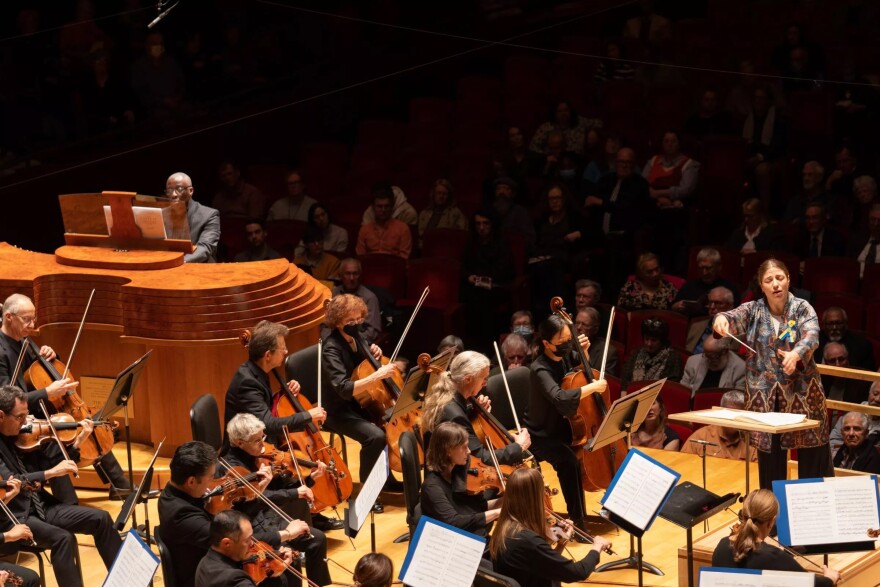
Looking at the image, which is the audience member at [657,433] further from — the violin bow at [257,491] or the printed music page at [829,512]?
the violin bow at [257,491]

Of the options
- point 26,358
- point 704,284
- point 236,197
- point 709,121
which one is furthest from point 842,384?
point 236,197

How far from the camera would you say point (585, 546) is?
586 cm

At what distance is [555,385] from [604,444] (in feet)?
1.34

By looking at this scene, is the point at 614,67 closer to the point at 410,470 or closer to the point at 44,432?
the point at 410,470

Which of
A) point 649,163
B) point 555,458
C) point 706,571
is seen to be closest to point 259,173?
point 649,163

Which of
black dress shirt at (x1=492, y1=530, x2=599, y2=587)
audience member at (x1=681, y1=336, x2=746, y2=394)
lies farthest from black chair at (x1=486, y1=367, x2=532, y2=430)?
black dress shirt at (x1=492, y1=530, x2=599, y2=587)

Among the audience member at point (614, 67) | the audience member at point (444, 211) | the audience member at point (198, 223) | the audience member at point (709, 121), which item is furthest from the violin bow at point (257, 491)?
the audience member at point (614, 67)

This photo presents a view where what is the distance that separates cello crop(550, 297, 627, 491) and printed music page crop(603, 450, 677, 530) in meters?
0.86

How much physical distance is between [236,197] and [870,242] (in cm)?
454

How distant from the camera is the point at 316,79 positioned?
35.1ft

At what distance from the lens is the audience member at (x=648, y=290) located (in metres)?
7.98

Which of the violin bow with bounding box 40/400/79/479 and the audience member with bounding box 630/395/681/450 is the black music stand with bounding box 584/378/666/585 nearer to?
the audience member with bounding box 630/395/681/450

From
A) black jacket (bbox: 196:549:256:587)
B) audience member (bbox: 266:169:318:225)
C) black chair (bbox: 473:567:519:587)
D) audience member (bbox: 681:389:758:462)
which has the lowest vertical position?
audience member (bbox: 681:389:758:462)

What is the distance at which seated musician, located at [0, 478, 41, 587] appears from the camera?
4809mm
